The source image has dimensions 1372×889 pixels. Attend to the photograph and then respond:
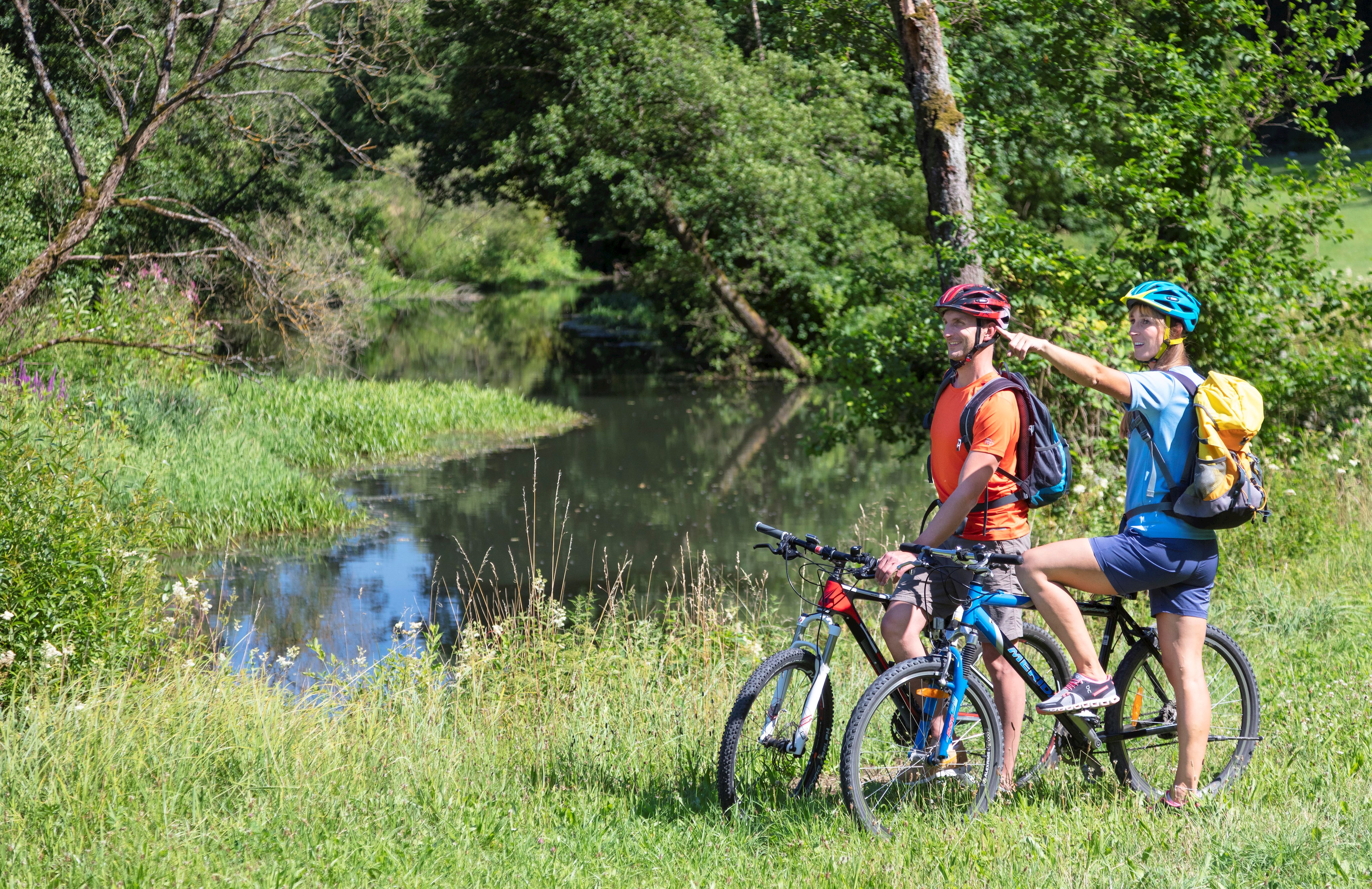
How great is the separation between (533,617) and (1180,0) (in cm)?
914

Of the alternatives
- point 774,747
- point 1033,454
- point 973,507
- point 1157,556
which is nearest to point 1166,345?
point 1033,454

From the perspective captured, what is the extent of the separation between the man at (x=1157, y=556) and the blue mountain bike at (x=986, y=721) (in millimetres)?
140

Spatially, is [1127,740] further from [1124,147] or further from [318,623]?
[1124,147]

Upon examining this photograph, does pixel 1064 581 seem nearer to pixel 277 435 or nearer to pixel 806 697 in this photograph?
pixel 806 697

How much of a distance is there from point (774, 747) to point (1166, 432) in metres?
1.68

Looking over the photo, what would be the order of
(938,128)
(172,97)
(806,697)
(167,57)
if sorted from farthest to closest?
(172,97)
(167,57)
(938,128)
(806,697)

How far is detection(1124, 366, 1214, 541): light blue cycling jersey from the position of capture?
4.04 meters

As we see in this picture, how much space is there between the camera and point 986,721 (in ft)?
13.9

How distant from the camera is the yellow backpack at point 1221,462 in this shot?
396 centimetres

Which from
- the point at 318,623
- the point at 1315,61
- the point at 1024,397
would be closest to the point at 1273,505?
the point at 1315,61

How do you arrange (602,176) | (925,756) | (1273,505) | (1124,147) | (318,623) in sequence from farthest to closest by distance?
(602,176), (1124,147), (318,623), (1273,505), (925,756)

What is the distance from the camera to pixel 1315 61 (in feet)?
35.3

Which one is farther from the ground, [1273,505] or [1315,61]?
[1315,61]

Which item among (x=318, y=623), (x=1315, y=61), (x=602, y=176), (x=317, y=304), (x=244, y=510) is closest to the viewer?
(x=318, y=623)
